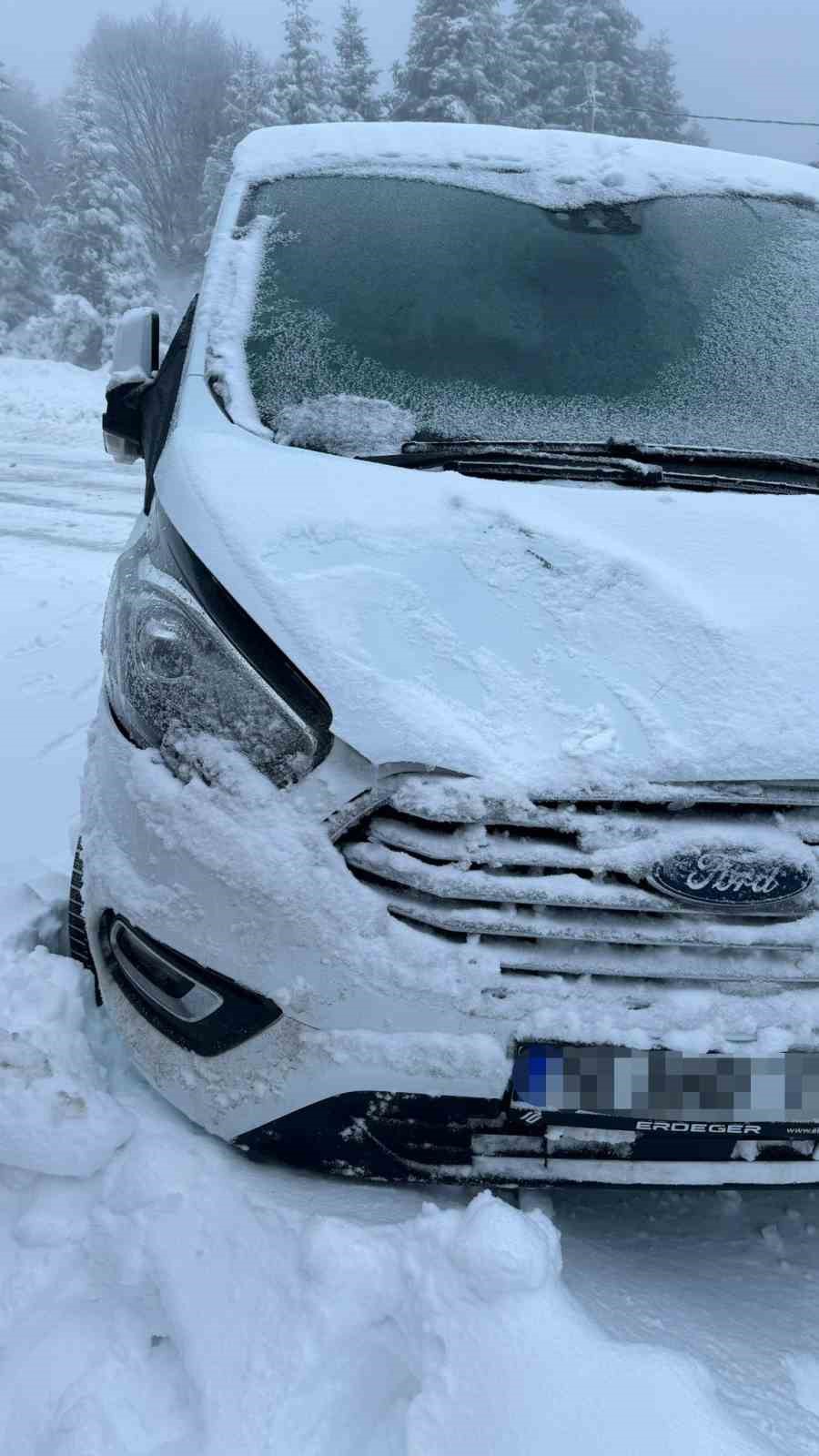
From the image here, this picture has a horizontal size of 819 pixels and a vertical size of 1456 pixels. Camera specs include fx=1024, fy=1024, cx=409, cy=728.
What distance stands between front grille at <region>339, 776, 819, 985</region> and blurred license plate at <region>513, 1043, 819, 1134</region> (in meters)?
0.11

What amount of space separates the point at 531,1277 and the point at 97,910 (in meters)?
0.87

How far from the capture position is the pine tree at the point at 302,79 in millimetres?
28219

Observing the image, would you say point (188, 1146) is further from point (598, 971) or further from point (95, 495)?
point (95, 495)

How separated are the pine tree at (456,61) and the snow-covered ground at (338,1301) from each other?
30416mm

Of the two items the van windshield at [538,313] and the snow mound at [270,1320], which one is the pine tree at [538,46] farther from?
the snow mound at [270,1320]

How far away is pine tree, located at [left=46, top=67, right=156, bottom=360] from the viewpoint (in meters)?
27.5

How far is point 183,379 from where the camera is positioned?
7.45 ft

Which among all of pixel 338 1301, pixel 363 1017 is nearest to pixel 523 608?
pixel 363 1017

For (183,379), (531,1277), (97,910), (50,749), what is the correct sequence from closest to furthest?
(531,1277) → (97,910) → (183,379) → (50,749)

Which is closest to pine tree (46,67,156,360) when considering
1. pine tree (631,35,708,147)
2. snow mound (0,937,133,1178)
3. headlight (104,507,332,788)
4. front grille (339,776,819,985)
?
pine tree (631,35,708,147)

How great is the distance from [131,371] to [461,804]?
1.81 metres

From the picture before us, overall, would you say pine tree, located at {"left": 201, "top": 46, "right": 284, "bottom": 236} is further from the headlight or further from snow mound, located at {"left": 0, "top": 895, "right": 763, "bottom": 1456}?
snow mound, located at {"left": 0, "top": 895, "right": 763, "bottom": 1456}

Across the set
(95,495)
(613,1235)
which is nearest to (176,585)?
(613,1235)

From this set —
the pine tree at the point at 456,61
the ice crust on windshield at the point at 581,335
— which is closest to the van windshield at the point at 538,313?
the ice crust on windshield at the point at 581,335
